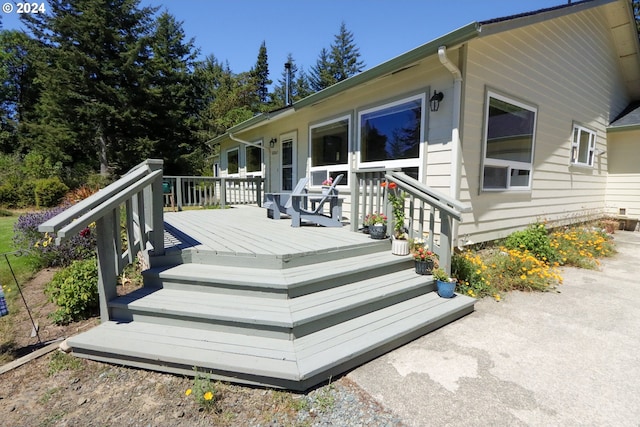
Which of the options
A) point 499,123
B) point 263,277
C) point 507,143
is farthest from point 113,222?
point 507,143

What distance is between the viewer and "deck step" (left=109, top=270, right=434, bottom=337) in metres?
2.24

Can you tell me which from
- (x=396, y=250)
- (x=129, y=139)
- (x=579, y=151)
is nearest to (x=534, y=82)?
(x=579, y=151)

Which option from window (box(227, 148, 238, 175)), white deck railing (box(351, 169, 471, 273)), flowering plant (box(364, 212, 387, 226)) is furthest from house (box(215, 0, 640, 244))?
window (box(227, 148, 238, 175))

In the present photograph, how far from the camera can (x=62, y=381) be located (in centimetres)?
204

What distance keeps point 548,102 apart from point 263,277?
20.6ft

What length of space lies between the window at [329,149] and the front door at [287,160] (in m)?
0.92

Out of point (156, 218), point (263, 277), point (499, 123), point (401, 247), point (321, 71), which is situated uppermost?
point (321, 71)

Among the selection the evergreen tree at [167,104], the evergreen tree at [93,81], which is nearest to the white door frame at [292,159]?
the evergreen tree at [167,104]

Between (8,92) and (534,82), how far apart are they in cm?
3310

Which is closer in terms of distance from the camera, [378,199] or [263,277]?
[263,277]

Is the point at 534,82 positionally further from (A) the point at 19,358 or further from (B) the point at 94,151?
(B) the point at 94,151

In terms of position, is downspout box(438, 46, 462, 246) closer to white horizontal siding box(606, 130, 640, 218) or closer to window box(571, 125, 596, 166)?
window box(571, 125, 596, 166)

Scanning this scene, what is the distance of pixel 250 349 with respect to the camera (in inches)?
82.6

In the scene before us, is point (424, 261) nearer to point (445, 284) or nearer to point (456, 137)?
point (445, 284)
